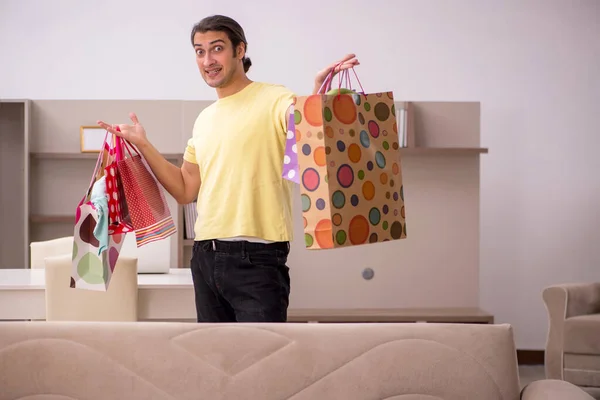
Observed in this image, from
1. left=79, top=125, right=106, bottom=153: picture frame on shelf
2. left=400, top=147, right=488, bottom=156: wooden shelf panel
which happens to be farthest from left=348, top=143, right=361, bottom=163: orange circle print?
left=79, top=125, right=106, bottom=153: picture frame on shelf

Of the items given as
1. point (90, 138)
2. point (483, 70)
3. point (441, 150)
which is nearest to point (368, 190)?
point (441, 150)

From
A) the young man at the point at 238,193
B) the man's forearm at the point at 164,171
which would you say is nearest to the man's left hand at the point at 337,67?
the young man at the point at 238,193

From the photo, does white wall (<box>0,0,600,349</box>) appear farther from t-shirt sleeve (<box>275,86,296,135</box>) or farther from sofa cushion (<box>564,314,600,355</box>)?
t-shirt sleeve (<box>275,86,296,135</box>)

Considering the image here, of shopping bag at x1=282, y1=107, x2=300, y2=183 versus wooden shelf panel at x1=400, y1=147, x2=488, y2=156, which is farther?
wooden shelf panel at x1=400, y1=147, x2=488, y2=156

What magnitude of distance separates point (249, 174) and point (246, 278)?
0.28 meters

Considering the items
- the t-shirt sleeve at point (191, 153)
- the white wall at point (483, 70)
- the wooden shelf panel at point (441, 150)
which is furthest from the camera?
the white wall at point (483, 70)

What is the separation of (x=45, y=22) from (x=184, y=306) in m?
3.30

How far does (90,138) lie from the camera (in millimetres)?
5406

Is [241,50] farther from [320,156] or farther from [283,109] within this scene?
[320,156]

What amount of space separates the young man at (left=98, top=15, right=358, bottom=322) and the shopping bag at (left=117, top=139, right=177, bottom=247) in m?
0.08

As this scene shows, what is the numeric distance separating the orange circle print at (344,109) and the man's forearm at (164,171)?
667 millimetres

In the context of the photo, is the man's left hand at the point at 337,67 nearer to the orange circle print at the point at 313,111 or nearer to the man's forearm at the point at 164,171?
the orange circle print at the point at 313,111

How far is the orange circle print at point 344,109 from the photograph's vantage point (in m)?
1.89

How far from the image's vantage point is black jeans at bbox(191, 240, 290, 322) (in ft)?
7.15
